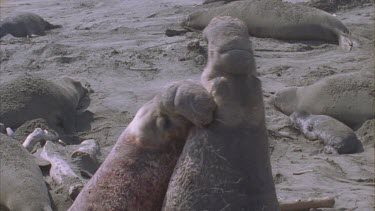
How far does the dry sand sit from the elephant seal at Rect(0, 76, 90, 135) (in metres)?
0.21

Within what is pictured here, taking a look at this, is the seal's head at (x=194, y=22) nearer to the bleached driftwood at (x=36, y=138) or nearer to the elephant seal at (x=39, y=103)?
the elephant seal at (x=39, y=103)

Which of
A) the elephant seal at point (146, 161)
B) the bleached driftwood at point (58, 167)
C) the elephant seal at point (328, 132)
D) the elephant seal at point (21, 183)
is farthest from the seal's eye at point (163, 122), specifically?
the elephant seal at point (328, 132)

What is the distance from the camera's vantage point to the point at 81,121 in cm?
760

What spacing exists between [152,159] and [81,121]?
218 inches

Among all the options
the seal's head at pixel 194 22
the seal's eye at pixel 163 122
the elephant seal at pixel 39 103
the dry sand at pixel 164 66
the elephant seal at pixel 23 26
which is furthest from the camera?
the elephant seal at pixel 23 26

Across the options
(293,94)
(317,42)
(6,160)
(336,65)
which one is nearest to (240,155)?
(6,160)

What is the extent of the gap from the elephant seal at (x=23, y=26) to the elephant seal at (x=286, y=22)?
2555mm

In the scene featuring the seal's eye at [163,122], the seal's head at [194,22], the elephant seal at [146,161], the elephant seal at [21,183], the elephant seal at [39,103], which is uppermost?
the seal's eye at [163,122]

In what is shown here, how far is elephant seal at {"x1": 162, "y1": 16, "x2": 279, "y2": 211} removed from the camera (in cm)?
202

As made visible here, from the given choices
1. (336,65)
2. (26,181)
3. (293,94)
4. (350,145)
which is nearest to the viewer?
(26,181)

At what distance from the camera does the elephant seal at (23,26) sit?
11875 millimetres

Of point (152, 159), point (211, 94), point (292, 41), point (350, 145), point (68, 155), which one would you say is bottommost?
point (292, 41)

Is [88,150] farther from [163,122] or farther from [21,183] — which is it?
[163,122]

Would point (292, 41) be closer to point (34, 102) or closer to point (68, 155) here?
point (34, 102)
